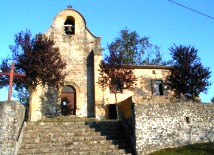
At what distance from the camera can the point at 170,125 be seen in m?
13.1

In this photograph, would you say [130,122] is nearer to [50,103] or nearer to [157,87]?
[50,103]

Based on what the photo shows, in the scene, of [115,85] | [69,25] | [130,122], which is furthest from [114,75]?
[130,122]

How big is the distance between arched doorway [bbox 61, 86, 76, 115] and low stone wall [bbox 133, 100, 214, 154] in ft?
33.3

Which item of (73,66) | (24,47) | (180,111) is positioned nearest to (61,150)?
(180,111)

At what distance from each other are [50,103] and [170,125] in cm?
1128

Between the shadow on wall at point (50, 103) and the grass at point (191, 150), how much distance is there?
11.2m

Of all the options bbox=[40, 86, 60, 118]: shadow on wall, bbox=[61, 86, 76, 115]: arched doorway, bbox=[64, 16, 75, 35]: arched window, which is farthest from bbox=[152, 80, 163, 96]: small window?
bbox=[40, 86, 60, 118]: shadow on wall

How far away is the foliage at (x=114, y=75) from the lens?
21.3 meters

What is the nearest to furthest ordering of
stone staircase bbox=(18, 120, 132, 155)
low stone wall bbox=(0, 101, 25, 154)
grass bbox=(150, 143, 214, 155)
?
low stone wall bbox=(0, 101, 25, 154) → stone staircase bbox=(18, 120, 132, 155) → grass bbox=(150, 143, 214, 155)

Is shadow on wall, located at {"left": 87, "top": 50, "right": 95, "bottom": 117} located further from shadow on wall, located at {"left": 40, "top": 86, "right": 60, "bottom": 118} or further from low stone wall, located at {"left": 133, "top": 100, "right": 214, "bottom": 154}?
low stone wall, located at {"left": 133, "top": 100, "right": 214, "bottom": 154}

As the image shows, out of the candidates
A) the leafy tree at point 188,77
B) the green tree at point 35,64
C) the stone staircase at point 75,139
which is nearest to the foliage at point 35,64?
the green tree at point 35,64

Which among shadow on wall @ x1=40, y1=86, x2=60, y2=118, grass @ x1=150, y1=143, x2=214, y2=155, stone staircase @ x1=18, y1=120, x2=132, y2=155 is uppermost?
shadow on wall @ x1=40, y1=86, x2=60, y2=118

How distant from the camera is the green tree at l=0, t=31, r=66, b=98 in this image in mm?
18922

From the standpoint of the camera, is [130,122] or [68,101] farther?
[68,101]
